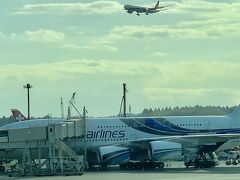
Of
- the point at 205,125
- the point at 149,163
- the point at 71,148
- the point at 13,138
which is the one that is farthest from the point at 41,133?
the point at 205,125

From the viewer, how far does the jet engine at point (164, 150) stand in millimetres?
52250

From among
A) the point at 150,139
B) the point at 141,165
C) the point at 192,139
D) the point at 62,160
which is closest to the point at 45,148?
the point at 62,160

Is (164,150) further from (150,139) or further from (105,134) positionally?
(105,134)

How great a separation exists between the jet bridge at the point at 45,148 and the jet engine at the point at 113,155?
2.83 meters

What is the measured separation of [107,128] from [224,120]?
1043 cm

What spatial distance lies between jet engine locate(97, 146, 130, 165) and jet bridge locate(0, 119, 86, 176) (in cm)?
283

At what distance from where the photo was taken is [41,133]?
4884cm

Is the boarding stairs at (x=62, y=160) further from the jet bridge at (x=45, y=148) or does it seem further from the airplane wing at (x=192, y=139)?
the airplane wing at (x=192, y=139)

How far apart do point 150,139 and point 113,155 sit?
3.41 metres

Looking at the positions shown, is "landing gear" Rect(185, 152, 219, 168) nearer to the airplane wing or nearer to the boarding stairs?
the airplane wing

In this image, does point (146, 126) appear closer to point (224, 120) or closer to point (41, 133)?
point (224, 120)

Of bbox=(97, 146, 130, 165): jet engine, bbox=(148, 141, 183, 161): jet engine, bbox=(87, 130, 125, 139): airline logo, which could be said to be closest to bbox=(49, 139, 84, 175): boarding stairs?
bbox=(97, 146, 130, 165): jet engine

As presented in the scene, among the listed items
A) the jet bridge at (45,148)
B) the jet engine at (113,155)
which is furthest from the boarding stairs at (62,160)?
the jet engine at (113,155)

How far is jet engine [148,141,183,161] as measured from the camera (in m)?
52.2
